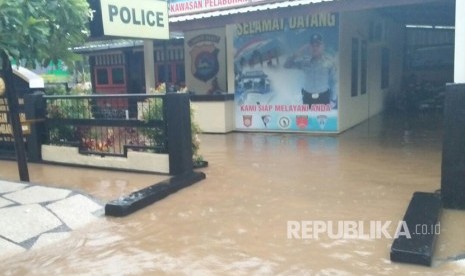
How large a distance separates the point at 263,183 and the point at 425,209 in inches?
93.6

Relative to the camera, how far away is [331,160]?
792 cm

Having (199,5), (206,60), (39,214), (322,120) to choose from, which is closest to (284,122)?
(322,120)

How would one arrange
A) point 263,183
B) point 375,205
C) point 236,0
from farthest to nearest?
point 236,0 < point 263,183 < point 375,205

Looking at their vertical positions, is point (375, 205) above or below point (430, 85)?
below

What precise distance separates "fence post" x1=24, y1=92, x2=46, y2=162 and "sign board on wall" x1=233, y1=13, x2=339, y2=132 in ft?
17.6

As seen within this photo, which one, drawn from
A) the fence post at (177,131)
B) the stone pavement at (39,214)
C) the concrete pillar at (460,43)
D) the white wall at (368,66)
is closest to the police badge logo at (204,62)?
the white wall at (368,66)

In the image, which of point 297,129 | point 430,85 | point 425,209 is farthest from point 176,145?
point 430,85

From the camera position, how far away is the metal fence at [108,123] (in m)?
6.98

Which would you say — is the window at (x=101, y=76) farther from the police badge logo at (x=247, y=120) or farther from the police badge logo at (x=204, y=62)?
the police badge logo at (x=247, y=120)

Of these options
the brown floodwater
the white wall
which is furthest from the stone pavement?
the white wall

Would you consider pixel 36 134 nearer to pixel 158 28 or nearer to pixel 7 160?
pixel 7 160

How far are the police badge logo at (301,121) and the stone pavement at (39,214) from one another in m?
6.69

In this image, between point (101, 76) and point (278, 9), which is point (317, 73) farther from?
point (101, 76)

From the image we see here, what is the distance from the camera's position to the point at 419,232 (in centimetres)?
416
